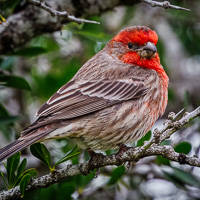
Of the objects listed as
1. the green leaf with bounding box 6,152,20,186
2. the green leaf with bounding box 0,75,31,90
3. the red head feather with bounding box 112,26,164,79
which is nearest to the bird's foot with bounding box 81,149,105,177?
the green leaf with bounding box 6,152,20,186

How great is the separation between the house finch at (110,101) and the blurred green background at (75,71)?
11.1 inches

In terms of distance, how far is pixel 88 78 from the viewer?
5.29 meters

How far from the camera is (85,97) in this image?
197 inches

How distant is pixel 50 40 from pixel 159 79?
2.24 m

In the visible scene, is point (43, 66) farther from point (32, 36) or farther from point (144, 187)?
point (144, 187)

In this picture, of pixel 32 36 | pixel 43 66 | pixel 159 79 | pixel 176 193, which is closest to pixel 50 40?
pixel 43 66

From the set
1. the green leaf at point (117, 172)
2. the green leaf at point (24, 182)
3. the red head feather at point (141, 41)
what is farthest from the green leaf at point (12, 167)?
the red head feather at point (141, 41)

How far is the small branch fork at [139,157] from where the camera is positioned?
378 centimetres

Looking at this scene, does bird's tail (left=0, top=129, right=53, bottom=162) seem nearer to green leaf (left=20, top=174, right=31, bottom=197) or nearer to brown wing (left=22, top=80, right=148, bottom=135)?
brown wing (left=22, top=80, right=148, bottom=135)

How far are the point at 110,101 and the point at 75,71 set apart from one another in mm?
772

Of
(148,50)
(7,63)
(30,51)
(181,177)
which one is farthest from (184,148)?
(7,63)

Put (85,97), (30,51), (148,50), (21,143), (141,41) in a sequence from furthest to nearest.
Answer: (141,41), (148,50), (30,51), (85,97), (21,143)

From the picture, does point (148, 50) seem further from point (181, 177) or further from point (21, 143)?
point (21, 143)

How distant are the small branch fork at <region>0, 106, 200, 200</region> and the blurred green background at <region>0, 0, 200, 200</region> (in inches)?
5.6
